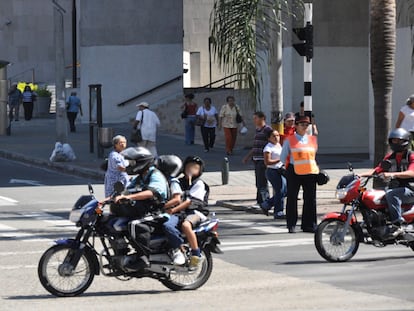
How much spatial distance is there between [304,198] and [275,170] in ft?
7.71

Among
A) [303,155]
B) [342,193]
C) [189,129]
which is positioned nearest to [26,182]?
[189,129]

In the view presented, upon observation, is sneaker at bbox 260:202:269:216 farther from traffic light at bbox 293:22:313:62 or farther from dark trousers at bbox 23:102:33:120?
dark trousers at bbox 23:102:33:120

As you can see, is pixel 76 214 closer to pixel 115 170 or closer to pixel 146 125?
pixel 115 170

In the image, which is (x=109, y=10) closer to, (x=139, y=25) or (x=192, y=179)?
(x=139, y=25)

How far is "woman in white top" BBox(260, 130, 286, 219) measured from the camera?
20.1m

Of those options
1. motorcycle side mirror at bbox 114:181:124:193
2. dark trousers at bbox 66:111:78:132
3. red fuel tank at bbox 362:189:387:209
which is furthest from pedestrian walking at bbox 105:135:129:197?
dark trousers at bbox 66:111:78:132

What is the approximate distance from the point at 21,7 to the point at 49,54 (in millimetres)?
2817

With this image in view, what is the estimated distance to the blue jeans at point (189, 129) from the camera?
124 feet

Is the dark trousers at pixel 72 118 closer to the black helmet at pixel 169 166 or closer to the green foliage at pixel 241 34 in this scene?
the green foliage at pixel 241 34

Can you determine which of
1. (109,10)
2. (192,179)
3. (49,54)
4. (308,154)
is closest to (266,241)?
(308,154)

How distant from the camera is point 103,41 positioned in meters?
50.7

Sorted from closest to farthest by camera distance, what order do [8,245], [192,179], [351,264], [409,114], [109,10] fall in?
[192,179] → [351,264] → [8,245] → [409,114] → [109,10]

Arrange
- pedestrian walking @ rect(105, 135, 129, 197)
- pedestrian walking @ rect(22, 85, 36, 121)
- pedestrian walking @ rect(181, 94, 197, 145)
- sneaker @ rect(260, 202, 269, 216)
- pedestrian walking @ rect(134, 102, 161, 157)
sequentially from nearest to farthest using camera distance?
pedestrian walking @ rect(105, 135, 129, 197) → sneaker @ rect(260, 202, 269, 216) → pedestrian walking @ rect(134, 102, 161, 157) → pedestrian walking @ rect(181, 94, 197, 145) → pedestrian walking @ rect(22, 85, 36, 121)

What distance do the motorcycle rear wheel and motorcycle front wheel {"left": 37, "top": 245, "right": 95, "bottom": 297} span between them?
2.83 feet
